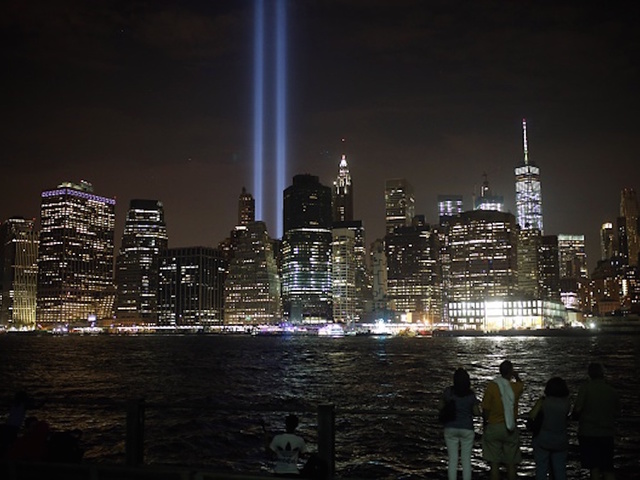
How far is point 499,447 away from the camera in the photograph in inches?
460

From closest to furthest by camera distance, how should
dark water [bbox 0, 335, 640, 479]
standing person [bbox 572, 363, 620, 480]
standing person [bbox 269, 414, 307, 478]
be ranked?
standing person [bbox 269, 414, 307, 478] → standing person [bbox 572, 363, 620, 480] → dark water [bbox 0, 335, 640, 479]

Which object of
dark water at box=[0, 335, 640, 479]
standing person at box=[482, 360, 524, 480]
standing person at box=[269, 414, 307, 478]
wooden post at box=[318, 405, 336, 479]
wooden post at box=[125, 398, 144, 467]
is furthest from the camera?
dark water at box=[0, 335, 640, 479]

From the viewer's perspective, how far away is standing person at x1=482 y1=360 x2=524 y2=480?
1155 cm

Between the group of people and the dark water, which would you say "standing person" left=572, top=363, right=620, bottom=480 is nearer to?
the group of people

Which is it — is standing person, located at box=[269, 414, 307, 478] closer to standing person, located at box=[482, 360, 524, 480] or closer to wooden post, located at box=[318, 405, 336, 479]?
wooden post, located at box=[318, 405, 336, 479]

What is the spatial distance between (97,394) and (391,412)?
42360mm

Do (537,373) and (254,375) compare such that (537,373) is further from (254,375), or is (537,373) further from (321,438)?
(321,438)

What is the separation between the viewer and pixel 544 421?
11258 millimetres

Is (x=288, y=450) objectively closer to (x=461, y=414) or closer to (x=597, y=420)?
(x=461, y=414)

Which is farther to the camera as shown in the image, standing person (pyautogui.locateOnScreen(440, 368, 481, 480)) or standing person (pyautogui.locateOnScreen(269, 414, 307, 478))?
standing person (pyautogui.locateOnScreen(440, 368, 481, 480))

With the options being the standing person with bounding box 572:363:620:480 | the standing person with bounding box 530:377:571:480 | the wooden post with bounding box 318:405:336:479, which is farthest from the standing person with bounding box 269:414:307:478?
the standing person with bounding box 572:363:620:480

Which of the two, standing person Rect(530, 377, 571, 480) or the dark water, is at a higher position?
standing person Rect(530, 377, 571, 480)

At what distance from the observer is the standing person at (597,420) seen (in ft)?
36.4

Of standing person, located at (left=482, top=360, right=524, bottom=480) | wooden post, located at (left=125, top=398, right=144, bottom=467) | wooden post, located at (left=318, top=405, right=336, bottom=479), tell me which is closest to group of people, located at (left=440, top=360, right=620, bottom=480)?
standing person, located at (left=482, top=360, right=524, bottom=480)
